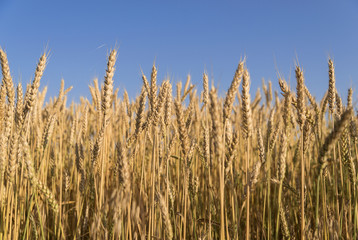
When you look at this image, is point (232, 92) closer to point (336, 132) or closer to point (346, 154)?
point (336, 132)

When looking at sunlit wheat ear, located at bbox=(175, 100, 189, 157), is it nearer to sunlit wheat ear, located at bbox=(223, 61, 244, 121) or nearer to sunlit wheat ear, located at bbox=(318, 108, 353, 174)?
sunlit wheat ear, located at bbox=(223, 61, 244, 121)

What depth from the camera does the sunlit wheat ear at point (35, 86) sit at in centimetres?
144

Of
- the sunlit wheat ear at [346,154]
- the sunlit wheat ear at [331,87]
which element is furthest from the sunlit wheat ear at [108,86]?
the sunlit wheat ear at [346,154]

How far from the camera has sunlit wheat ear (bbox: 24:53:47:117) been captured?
4.72ft

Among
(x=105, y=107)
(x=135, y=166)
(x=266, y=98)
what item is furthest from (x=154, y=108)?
(x=266, y=98)

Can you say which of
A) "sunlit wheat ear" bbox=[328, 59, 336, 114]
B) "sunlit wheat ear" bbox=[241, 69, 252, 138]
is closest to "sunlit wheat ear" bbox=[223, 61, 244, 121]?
"sunlit wheat ear" bbox=[241, 69, 252, 138]

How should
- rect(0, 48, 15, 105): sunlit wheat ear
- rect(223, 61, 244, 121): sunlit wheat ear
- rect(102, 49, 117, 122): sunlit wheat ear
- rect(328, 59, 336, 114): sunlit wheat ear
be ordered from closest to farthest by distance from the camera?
rect(223, 61, 244, 121): sunlit wheat ear, rect(102, 49, 117, 122): sunlit wheat ear, rect(0, 48, 15, 105): sunlit wheat ear, rect(328, 59, 336, 114): sunlit wheat ear

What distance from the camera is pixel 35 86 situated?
57.2 inches

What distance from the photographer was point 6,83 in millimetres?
1569

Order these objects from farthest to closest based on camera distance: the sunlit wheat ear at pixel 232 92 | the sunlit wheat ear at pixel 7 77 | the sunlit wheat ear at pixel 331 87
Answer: the sunlit wheat ear at pixel 331 87, the sunlit wheat ear at pixel 7 77, the sunlit wheat ear at pixel 232 92

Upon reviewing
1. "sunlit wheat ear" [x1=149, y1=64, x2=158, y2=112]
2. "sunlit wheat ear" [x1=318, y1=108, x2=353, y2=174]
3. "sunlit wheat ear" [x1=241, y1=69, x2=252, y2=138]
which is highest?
"sunlit wheat ear" [x1=149, y1=64, x2=158, y2=112]

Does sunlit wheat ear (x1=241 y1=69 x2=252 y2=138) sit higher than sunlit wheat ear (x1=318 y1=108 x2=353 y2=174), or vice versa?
sunlit wheat ear (x1=241 y1=69 x2=252 y2=138)

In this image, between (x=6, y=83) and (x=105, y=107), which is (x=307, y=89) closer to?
(x=105, y=107)

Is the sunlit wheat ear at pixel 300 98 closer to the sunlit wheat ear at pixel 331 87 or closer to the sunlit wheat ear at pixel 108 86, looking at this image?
the sunlit wheat ear at pixel 331 87
